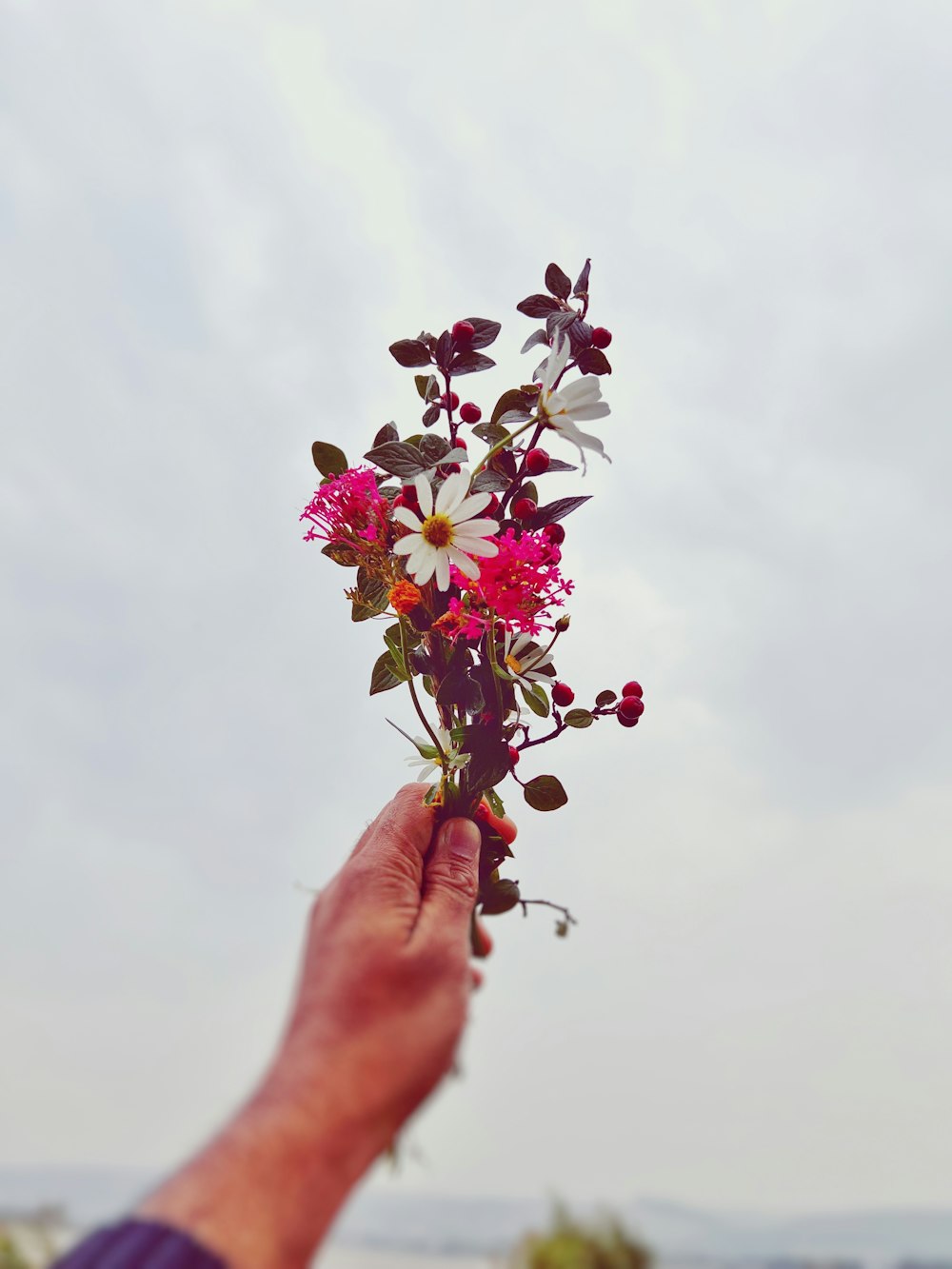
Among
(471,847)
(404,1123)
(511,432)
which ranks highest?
(511,432)

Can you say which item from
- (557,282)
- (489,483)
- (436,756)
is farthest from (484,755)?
(557,282)

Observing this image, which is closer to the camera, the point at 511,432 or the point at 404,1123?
the point at 404,1123

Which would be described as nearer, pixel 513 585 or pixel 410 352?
pixel 513 585

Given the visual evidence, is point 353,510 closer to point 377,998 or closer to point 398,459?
point 398,459

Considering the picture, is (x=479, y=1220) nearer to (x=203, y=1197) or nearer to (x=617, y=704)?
(x=617, y=704)

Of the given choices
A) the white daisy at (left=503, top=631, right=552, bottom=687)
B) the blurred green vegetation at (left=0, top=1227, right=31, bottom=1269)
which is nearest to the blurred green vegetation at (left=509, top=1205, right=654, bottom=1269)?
the blurred green vegetation at (left=0, top=1227, right=31, bottom=1269)

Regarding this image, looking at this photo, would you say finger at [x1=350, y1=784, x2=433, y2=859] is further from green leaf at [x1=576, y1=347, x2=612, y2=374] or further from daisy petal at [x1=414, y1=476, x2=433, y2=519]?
green leaf at [x1=576, y1=347, x2=612, y2=374]

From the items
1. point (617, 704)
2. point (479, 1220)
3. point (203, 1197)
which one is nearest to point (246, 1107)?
point (203, 1197)
